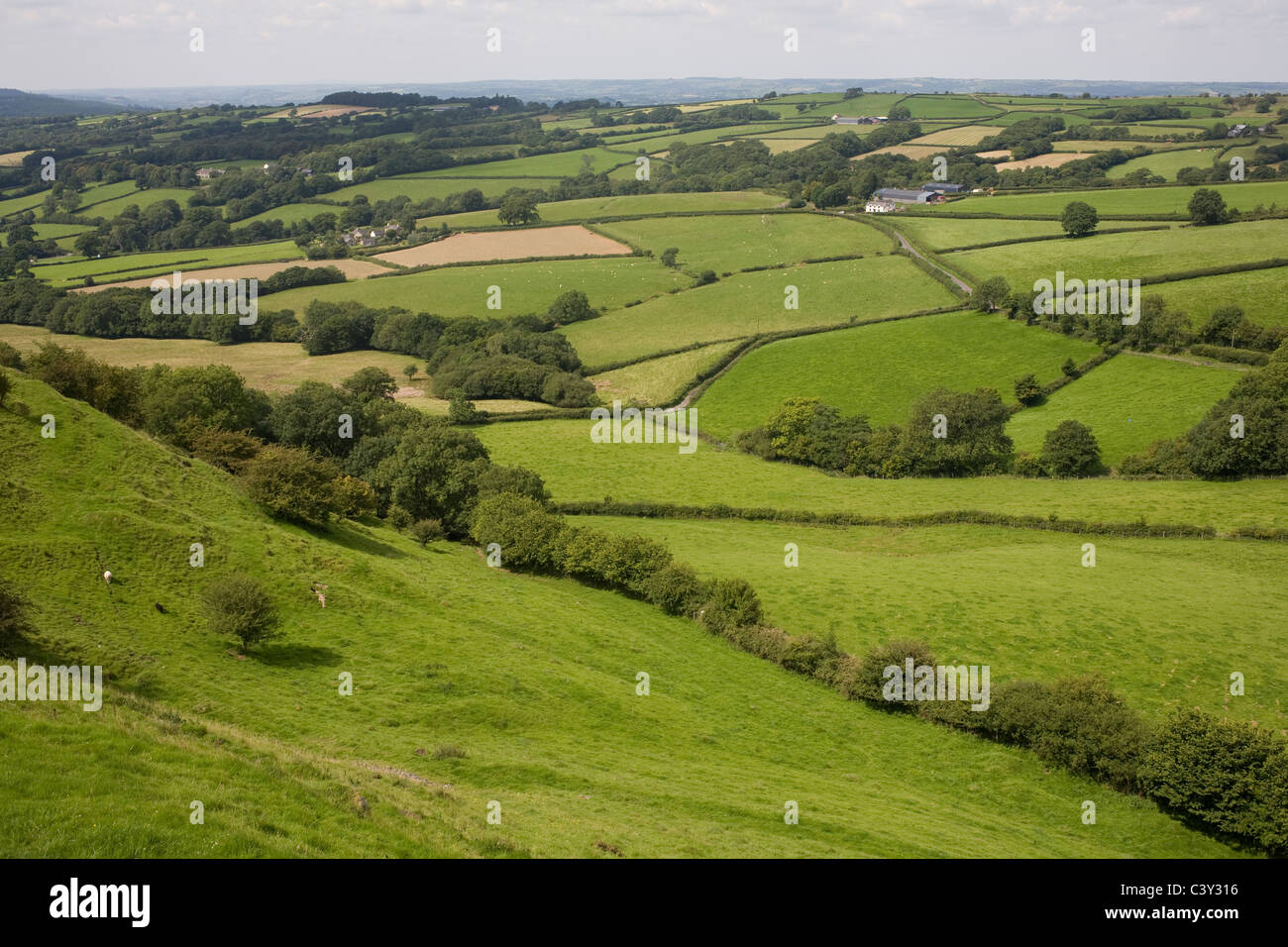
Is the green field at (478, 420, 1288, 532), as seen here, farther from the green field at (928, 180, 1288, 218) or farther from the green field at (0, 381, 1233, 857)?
the green field at (928, 180, 1288, 218)

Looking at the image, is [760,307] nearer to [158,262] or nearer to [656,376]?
[656,376]

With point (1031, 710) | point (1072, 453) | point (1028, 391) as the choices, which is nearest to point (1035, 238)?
point (1028, 391)

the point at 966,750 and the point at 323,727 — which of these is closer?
the point at 323,727

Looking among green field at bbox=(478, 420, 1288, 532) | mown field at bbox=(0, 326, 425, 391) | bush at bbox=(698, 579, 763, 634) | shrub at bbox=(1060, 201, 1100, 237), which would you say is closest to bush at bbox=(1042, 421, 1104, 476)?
green field at bbox=(478, 420, 1288, 532)

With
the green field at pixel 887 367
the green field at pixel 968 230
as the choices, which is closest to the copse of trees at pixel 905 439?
the green field at pixel 887 367

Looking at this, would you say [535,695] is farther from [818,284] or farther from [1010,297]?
[818,284]
